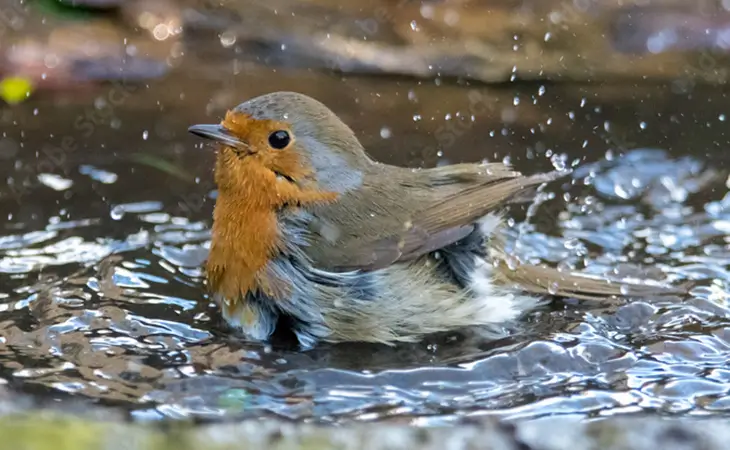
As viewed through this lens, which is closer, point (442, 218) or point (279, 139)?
point (279, 139)

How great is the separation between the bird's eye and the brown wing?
46cm

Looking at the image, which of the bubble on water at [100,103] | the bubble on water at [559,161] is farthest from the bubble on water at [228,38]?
the bubble on water at [559,161]

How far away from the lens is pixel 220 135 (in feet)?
14.4

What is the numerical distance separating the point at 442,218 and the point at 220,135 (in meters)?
0.93

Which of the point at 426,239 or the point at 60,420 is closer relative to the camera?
the point at 60,420

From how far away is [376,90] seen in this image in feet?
23.4

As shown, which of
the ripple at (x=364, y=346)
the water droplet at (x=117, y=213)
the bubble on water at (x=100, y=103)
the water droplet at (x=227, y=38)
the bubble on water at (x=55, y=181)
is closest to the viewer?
the ripple at (x=364, y=346)

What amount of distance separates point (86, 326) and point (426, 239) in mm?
1336

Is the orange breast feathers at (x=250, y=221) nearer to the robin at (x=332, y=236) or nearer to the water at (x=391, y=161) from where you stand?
the robin at (x=332, y=236)

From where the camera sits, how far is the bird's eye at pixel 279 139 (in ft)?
14.4

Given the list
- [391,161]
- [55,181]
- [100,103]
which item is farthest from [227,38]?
[55,181]

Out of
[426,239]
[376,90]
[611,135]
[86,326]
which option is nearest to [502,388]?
[426,239]

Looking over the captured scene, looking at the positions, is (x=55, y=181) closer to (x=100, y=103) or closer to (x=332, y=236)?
(x=100, y=103)

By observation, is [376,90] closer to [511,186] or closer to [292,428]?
[511,186]
